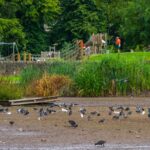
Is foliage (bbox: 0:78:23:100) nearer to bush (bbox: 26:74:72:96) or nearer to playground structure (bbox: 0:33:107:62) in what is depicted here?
bush (bbox: 26:74:72:96)

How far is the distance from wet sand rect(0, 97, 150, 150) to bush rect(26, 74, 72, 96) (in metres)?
8.25

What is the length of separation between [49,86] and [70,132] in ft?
50.8

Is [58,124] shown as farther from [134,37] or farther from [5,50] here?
[5,50]

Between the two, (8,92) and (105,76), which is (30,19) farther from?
(8,92)

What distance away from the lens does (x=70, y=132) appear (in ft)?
63.6

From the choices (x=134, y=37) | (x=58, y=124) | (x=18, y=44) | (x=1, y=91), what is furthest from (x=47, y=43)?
(x=58, y=124)

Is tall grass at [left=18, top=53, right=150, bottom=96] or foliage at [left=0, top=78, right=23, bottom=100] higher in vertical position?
foliage at [left=0, top=78, right=23, bottom=100]

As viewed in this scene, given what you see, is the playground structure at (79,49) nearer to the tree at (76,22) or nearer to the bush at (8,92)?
the tree at (76,22)

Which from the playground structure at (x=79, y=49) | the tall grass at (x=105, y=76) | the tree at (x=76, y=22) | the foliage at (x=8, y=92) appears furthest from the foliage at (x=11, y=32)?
the foliage at (x=8, y=92)

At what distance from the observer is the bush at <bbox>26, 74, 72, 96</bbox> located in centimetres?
3478

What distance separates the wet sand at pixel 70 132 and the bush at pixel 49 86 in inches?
325

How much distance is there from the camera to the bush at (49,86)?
114 ft

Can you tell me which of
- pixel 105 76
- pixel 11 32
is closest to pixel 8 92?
pixel 105 76

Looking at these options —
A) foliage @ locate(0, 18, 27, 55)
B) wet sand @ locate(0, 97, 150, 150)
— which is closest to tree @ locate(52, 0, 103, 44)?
foliage @ locate(0, 18, 27, 55)
